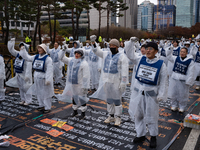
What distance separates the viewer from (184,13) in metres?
134

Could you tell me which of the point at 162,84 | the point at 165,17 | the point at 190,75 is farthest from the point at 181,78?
the point at 165,17

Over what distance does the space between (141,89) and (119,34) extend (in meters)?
46.8

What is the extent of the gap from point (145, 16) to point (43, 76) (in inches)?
6349

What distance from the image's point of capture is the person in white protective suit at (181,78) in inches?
221

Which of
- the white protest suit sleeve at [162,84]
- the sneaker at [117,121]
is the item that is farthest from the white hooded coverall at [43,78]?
the white protest suit sleeve at [162,84]

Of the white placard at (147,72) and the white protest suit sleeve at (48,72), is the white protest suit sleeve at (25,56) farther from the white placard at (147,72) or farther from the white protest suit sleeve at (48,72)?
the white placard at (147,72)

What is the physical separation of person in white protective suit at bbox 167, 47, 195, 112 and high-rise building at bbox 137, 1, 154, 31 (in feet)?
514

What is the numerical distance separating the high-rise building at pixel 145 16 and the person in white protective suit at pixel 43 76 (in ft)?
517

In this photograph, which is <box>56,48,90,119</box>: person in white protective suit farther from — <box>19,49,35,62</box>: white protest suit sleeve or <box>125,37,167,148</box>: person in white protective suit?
<box>125,37,167,148</box>: person in white protective suit

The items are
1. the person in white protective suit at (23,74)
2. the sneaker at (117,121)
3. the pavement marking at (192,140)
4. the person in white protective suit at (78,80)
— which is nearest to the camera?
the pavement marking at (192,140)

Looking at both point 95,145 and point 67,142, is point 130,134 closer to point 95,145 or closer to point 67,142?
point 95,145

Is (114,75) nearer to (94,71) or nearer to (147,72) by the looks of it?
(147,72)

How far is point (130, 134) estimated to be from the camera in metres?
4.59

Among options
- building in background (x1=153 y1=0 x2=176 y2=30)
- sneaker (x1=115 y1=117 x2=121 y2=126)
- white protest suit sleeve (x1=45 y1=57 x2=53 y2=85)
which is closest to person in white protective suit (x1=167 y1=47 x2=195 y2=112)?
sneaker (x1=115 y1=117 x2=121 y2=126)
